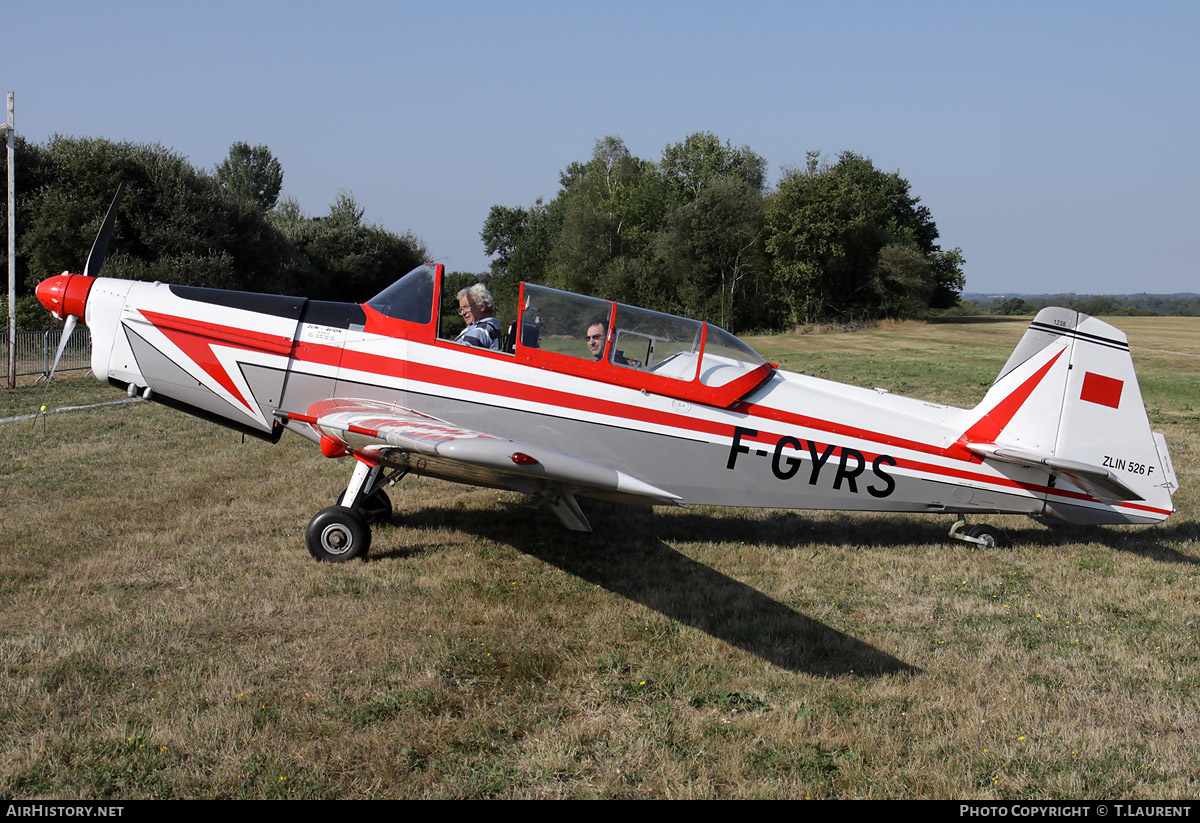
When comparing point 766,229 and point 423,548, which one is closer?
point 423,548

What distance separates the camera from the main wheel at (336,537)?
6.11 metres

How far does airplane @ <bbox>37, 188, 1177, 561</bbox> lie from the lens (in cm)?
623

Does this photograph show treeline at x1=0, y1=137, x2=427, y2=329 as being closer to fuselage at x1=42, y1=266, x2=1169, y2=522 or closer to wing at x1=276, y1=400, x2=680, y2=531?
fuselage at x1=42, y1=266, x2=1169, y2=522

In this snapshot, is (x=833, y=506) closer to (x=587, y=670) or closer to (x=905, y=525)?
(x=905, y=525)

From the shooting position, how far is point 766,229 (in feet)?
146

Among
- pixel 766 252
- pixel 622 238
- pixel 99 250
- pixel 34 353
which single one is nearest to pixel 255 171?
pixel 622 238

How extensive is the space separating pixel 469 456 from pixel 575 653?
4.61 ft

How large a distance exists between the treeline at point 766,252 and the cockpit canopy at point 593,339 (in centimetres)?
3612

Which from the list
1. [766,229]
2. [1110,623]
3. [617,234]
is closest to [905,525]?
[1110,623]

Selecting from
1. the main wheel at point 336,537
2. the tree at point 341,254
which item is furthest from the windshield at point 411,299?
the tree at point 341,254

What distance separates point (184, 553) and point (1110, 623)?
6864mm

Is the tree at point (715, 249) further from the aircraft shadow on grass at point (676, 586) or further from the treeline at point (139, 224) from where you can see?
the aircraft shadow on grass at point (676, 586)

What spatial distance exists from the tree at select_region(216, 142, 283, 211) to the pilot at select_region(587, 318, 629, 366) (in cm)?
8277

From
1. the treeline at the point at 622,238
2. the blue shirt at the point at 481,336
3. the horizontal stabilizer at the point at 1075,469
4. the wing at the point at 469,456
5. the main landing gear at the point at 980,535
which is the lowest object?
the main landing gear at the point at 980,535
